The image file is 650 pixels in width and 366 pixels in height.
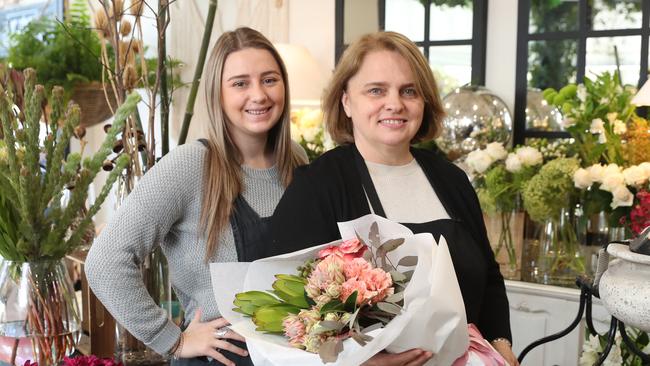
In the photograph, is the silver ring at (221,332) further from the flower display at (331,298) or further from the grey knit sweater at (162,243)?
the flower display at (331,298)

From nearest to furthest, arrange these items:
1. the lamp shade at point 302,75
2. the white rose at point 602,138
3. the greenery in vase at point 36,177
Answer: the greenery in vase at point 36,177 → the white rose at point 602,138 → the lamp shade at point 302,75

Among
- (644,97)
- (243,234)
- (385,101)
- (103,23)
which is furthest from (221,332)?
(644,97)

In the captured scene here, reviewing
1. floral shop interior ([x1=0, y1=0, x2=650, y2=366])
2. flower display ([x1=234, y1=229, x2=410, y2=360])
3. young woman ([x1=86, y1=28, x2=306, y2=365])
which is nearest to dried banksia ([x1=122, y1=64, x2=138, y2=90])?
floral shop interior ([x1=0, y1=0, x2=650, y2=366])

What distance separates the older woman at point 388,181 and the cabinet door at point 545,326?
0.94 m

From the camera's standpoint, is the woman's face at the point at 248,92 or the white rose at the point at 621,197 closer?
the woman's face at the point at 248,92

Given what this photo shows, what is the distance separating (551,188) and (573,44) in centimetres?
74

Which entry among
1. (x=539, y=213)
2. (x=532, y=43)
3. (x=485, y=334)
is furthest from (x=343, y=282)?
(x=532, y=43)

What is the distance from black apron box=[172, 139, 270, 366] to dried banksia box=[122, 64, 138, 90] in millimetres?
558

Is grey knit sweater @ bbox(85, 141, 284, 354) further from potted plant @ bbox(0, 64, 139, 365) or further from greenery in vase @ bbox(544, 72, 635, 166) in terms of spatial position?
greenery in vase @ bbox(544, 72, 635, 166)

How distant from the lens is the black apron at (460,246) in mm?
1487

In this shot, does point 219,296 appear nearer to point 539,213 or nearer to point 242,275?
point 242,275

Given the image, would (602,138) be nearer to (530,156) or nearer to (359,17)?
(530,156)

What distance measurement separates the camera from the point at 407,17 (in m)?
3.27

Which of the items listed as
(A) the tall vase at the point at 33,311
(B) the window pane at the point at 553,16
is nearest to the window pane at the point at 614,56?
(B) the window pane at the point at 553,16
